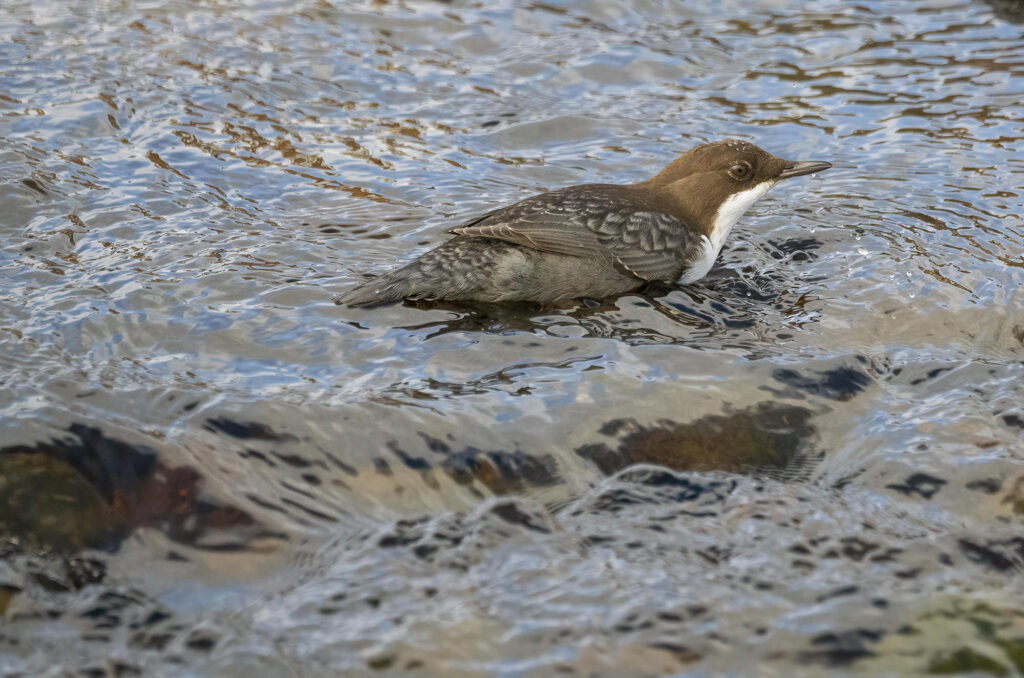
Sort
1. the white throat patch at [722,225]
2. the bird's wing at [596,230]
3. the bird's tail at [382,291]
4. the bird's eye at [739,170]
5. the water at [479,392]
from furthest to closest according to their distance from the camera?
the bird's eye at [739,170] < the white throat patch at [722,225] < the bird's wing at [596,230] < the bird's tail at [382,291] < the water at [479,392]

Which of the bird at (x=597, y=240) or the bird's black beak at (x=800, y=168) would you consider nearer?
the bird at (x=597, y=240)

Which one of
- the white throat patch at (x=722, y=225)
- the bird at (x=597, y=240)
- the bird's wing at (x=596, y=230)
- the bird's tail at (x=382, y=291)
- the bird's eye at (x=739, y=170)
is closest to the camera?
the bird's tail at (x=382, y=291)

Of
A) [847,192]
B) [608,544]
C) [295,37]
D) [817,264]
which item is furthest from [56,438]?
[295,37]

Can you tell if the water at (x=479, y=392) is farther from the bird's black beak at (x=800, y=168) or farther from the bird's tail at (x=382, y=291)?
the bird's black beak at (x=800, y=168)

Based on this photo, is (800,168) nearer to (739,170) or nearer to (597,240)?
(739,170)

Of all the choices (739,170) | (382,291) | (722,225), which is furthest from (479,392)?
(739,170)

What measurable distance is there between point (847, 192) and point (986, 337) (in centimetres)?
194

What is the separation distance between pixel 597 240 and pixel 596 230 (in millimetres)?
59

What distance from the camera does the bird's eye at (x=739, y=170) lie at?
6660 millimetres

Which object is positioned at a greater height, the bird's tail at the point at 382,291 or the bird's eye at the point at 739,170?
the bird's eye at the point at 739,170

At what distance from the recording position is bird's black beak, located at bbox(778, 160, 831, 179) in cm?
667

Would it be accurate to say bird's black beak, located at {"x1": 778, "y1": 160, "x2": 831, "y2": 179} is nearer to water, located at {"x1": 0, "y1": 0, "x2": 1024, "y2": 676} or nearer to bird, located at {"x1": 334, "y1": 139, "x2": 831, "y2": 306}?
bird, located at {"x1": 334, "y1": 139, "x2": 831, "y2": 306}

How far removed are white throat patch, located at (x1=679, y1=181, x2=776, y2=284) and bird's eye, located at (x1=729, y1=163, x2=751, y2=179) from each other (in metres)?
0.09

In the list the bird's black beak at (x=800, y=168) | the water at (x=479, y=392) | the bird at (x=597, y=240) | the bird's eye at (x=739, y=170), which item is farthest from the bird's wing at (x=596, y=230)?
the bird's black beak at (x=800, y=168)
